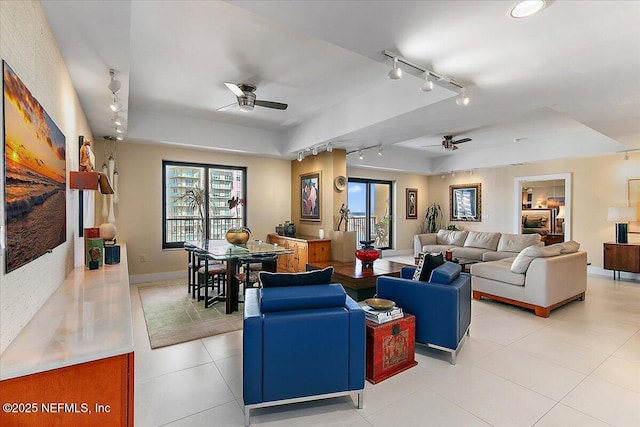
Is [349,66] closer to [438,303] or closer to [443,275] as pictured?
[443,275]

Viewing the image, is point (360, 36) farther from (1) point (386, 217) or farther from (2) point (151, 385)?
Answer: (1) point (386, 217)

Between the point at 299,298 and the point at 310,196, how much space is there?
4690 millimetres

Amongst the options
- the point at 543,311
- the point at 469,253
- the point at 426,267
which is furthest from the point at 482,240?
the point at 426,267

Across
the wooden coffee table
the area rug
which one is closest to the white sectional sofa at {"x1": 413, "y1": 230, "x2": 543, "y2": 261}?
the wooden coffee table

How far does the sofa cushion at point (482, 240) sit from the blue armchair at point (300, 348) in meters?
6.05

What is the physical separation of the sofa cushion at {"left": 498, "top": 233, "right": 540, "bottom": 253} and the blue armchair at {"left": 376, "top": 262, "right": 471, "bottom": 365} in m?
4.26

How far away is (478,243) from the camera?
23.8 feet

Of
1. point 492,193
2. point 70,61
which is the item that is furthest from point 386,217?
point 70,61

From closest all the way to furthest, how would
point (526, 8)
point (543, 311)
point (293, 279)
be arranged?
point (526, 8), point (293, 279), point (543, 311)

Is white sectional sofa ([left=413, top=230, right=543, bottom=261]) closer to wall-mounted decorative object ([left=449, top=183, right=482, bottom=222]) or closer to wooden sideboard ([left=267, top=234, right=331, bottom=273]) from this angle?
wall-mounted decorative object ([left=449, top=183, right=482, bottom=222])

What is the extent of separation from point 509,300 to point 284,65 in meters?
4.35

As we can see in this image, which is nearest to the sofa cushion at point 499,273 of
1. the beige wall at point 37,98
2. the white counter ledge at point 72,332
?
the white counter ledge at point 72,332

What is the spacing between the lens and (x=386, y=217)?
9242mm

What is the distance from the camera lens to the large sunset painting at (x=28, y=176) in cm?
136
